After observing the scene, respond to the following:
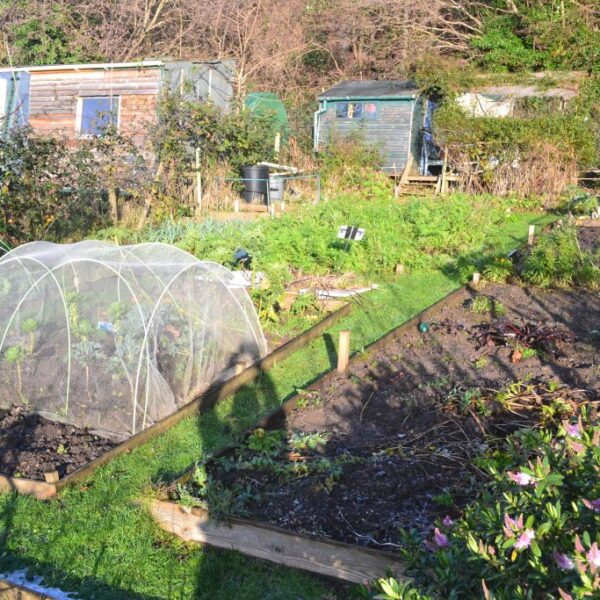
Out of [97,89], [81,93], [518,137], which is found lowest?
[518,137]

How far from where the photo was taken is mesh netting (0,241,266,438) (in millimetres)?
5832

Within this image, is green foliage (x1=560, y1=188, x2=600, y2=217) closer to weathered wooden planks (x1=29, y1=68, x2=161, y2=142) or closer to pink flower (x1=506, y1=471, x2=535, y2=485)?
weathered wooden planks (x1=29, y1=68, x2=161, y2=142)

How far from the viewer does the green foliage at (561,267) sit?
8648 mm

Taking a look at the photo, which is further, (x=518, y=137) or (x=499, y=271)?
(x=518, y=137)

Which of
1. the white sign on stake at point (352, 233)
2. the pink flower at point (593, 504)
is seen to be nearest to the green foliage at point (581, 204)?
the white sign on stake at point (352, 233)

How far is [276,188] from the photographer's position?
1673 cm

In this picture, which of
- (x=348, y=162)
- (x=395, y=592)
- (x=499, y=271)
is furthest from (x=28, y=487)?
(x=348, y=162)

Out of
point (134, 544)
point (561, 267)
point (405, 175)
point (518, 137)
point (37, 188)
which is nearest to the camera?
point (134, 544)

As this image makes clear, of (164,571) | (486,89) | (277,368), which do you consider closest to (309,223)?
(277,368)

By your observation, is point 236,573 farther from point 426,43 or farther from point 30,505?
point 426,43

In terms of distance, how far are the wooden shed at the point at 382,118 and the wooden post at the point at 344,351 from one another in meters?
16.7

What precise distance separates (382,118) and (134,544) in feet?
67.8

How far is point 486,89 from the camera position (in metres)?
23.2

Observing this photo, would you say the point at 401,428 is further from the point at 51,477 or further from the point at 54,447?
the point at 54,447
